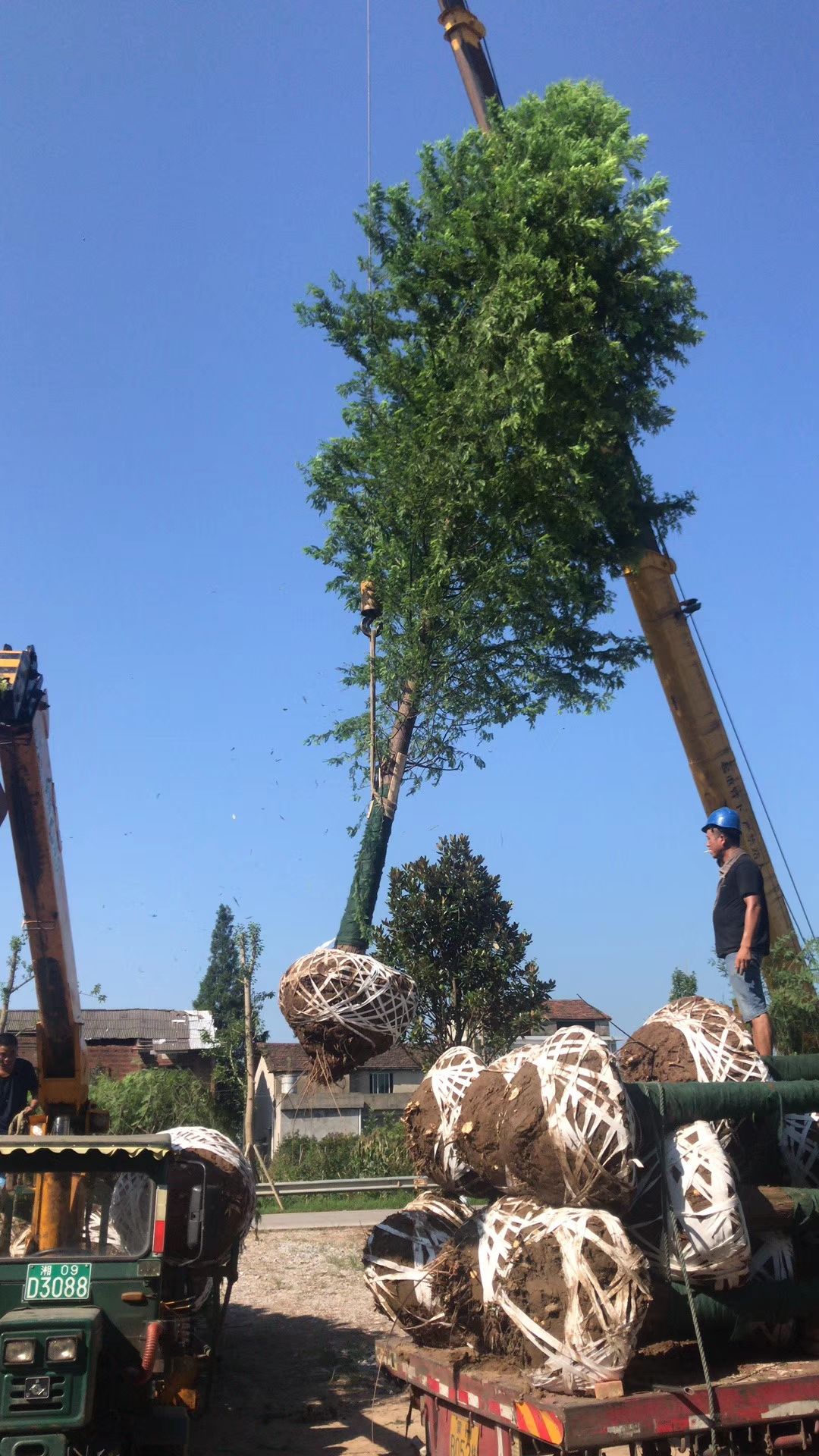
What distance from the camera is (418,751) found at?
35.1ft

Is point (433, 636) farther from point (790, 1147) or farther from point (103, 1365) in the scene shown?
point (103, 1365)

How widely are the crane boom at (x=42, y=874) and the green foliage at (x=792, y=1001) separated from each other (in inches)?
300

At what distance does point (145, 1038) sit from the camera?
41.4 meters

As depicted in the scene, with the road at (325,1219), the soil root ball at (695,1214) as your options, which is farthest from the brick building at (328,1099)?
the soil root ball at (695,1214)

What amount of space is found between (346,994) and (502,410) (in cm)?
576

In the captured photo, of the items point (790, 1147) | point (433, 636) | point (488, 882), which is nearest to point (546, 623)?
point (433, 636)

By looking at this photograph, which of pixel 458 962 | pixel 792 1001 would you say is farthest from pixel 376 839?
pixel 458 962

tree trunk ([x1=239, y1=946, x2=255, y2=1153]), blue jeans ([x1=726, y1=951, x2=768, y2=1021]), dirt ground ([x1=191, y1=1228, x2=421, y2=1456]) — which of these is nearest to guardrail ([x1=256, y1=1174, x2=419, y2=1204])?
tree trunk ([x1=239, y1=946, x2=255, y2=1153])

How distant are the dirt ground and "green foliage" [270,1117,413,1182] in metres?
13.0

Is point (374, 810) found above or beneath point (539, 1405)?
above

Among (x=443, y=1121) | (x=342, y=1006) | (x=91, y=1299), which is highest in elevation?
(x=342, y=1006)

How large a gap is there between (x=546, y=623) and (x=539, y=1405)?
25.2 feet

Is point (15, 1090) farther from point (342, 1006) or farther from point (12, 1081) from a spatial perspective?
point (342, 1006)

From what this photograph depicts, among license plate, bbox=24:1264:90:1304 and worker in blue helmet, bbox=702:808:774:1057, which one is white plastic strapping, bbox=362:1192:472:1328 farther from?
worker in blue helmet, bbox=702:808:774:1057
